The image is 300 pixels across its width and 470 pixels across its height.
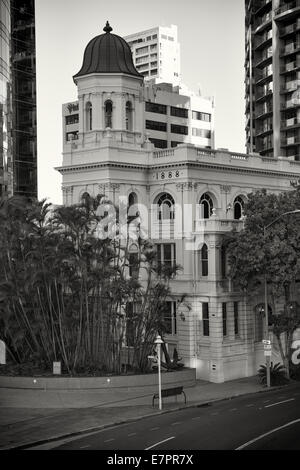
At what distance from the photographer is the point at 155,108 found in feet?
390

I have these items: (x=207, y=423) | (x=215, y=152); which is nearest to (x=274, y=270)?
(x=215, y=152)

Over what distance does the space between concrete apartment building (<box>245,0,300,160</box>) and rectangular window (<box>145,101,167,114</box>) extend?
20.3 metres

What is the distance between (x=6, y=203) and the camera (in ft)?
150

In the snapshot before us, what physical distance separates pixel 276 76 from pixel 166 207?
146ft

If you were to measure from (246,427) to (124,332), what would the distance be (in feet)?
52.2

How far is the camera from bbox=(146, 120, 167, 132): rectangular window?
117019 millimetres

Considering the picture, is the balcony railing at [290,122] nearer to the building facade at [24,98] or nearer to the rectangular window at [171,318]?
the building facade at [24,98]

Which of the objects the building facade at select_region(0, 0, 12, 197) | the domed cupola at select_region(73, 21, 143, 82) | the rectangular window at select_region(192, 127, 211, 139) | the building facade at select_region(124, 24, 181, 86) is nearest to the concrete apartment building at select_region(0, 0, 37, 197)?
the building facade at select_region(0, 0, 12, 197)

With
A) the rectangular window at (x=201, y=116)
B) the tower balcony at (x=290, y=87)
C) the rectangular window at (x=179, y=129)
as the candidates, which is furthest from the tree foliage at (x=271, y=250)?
the rectangular window at (x=201, y=116)

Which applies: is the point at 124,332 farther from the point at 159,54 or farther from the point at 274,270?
the point at 159,54

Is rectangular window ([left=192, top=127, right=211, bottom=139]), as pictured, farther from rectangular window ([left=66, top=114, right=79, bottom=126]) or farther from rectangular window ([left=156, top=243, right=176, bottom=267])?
rectangular window ([left=156, top=243, right=176, bottom=267])

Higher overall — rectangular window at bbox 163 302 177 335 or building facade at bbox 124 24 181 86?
building facade at bbox 124 24 181 86

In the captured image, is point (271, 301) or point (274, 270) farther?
point (271, 301)

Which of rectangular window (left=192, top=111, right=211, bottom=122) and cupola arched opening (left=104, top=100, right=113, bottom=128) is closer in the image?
cupola arched opening (left=104, top=100, right=113, bottom=128)
